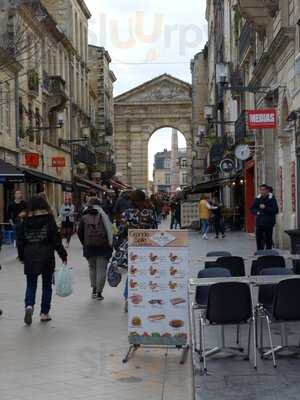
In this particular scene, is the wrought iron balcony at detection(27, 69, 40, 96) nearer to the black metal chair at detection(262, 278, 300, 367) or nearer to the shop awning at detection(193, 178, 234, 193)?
the shop awning at detection(193, 178, 234, 193)

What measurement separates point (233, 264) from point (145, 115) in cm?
8140

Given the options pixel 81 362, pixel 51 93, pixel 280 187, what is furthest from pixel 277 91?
pixel 51 93

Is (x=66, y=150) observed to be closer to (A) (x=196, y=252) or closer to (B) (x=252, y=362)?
(A) (x=196, y=252)

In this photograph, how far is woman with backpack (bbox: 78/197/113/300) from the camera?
496 inches

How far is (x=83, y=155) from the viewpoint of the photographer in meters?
55.1

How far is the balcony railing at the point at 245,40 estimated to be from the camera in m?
28.4

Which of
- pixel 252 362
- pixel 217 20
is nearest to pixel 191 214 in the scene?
pixel 217 20

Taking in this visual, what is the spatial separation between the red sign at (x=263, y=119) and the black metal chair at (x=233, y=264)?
12.5m

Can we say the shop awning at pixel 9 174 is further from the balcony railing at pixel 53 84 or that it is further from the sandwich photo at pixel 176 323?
the sandwich photo at pixel 176 323

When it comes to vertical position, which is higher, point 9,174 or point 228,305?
point 9,174

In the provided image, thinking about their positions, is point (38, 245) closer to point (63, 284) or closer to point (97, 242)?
point (63, 284)

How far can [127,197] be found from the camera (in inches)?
513

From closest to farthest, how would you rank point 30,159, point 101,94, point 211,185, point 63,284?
point 63,284 < point 30,159 < point 211,185 < point 101,94

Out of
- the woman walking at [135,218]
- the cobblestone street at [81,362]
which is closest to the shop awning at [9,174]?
the woman walking at [135,218]
